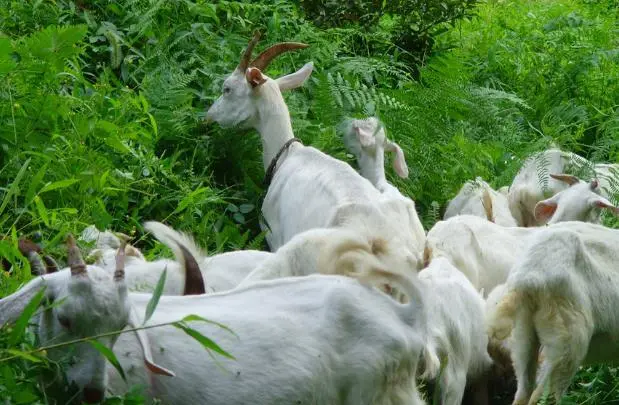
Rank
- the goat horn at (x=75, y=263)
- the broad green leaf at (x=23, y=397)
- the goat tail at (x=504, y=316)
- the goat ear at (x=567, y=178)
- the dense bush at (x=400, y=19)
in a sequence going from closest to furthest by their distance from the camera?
1. the broad green leaf at (x=23, y=397)
2. the goat horn at (x=75, y=263)
3. the goat tail at (x=504, y=316)
4. the goat ear at (x=567, y=178)
5. the dense bush at (x=400, y=19)

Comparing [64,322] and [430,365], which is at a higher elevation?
[64,322]

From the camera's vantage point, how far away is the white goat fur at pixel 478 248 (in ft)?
23.3

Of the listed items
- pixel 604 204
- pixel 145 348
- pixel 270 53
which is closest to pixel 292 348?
pixel 145 348

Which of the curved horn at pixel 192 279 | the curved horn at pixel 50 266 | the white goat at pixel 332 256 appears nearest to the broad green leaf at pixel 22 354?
the curved horn at pixel 50 266

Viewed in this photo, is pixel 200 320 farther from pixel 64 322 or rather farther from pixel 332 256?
pixel 332 256

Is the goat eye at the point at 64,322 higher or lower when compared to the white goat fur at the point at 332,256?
higher

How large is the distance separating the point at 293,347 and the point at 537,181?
4.42 metres

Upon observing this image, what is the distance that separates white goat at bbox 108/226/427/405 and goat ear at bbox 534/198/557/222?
3.20 m

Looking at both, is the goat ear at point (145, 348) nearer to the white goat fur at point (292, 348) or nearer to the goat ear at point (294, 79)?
the white goat fur at point (292, 348)

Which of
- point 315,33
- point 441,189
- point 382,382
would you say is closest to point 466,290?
point 382,382

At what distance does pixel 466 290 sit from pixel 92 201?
2305 mm

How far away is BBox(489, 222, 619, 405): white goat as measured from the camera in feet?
18.7

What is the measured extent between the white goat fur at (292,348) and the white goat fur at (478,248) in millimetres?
2183

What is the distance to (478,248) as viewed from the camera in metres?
7.23
